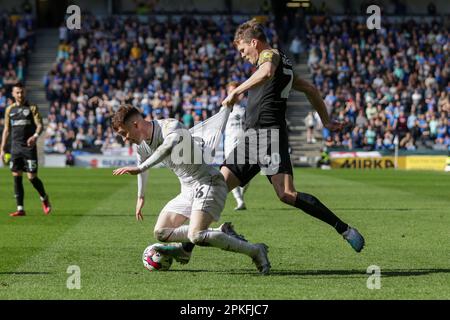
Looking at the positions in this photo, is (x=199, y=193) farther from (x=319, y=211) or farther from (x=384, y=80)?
(x=384, y=80)

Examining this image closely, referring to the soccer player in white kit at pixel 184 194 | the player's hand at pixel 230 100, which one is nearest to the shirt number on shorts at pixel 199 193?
the soccer player in white kit at pixel 184 194

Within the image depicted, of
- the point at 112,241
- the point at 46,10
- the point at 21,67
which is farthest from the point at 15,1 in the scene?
the point at 112,241

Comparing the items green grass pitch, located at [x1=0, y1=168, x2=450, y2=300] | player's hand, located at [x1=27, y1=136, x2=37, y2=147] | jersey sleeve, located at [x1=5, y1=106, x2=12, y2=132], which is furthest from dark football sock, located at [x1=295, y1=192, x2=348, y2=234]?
jersey sleeve, located at [x1=5, y1=106, x2=12, y2=132]

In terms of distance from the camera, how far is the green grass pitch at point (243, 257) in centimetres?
861

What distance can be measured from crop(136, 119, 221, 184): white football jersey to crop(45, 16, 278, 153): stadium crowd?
32.0 m

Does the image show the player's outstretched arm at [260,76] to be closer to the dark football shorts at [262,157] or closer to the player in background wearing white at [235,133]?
the dark football shorts at [262,157]

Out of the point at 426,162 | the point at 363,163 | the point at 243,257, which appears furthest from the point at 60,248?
the point at 426,162

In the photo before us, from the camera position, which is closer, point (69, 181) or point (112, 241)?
point (112, 241)

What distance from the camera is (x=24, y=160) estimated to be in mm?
17391

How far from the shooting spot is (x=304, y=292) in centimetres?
848

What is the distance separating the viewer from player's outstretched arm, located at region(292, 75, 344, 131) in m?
10.9

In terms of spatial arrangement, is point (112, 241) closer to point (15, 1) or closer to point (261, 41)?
point (261, 41)
